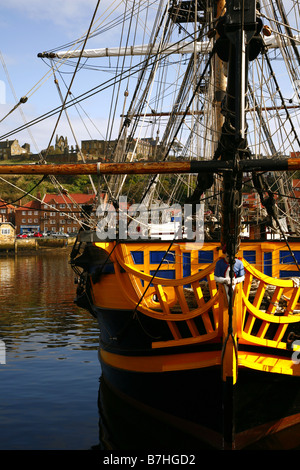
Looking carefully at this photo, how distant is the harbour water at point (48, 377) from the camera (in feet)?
38.3

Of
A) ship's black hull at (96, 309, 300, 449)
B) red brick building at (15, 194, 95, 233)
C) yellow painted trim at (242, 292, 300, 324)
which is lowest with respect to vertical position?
ship's black hull at (96, 309, 300, 449)

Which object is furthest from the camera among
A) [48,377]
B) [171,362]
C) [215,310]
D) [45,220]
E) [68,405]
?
[45,220]

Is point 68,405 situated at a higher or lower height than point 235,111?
lower

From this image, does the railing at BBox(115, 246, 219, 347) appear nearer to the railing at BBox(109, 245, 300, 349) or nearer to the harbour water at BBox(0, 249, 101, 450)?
the railing at BBox(109, 245, 300, 349)

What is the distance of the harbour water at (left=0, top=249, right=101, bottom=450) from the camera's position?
11672mm

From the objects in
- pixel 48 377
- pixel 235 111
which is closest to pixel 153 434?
pixel 48 377

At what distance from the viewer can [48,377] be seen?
1611 centimetres

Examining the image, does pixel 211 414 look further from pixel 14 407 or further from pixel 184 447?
pixel 14 407

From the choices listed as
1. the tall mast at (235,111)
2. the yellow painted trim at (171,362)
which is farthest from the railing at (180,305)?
the tall mast at (235,111)

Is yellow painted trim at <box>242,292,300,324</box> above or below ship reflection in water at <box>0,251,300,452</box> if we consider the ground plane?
above

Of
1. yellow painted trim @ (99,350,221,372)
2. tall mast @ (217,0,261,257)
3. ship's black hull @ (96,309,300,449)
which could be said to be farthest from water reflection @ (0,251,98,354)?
tall mast @ (217,0,261,257)

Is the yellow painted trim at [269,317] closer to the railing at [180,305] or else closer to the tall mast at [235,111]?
the railing at [180,305]

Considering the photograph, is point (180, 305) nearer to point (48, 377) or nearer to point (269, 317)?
point (269, 317)

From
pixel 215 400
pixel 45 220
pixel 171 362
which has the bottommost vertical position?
pixel 215 400
